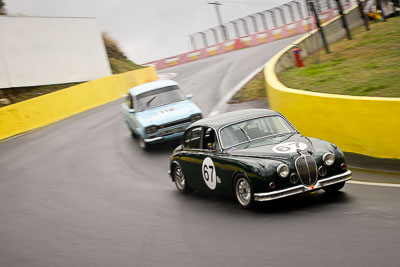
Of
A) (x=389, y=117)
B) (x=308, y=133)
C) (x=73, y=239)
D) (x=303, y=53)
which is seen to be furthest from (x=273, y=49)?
(x=73, y=239)

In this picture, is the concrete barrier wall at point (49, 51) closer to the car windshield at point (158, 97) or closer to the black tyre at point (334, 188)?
the car windshield at point (158, 97)

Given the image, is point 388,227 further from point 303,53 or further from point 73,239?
point 303,53

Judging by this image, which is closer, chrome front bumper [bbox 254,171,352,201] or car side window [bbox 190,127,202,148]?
chrome front bumper [bbox 254,171,352,201]

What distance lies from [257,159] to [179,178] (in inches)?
113

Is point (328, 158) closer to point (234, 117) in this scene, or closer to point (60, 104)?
point (234, 117)

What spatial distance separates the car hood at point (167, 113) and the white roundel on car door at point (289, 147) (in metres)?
6.39

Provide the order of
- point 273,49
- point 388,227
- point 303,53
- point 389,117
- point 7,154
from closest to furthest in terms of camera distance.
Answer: point 388,227, point 389,117, point 7,154, point 303,53, point 273,49

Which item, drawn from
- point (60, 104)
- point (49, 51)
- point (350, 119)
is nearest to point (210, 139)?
point (350, 119)

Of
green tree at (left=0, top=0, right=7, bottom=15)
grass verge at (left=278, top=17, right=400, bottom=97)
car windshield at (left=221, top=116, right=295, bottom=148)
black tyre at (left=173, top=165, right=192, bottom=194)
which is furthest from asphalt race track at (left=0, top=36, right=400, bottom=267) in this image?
green tree at (left=0, top=0, right=7, bottom=15)

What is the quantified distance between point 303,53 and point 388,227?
17516 mm

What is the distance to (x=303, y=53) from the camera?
23.2 m

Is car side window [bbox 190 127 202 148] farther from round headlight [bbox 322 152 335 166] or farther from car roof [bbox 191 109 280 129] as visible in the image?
round headlight [bbox 322 152 335 166]

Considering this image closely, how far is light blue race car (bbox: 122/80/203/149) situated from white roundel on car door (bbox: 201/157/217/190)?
5.05 meters

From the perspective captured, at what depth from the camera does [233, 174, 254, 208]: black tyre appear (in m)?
7.97
